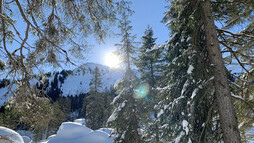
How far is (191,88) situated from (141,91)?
526cm

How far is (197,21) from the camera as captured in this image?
408 cm

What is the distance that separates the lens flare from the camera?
9812 millimetres

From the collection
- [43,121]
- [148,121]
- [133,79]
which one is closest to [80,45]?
[43,121]

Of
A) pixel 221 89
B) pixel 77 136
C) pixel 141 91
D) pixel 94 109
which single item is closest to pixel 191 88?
pixel 221 89

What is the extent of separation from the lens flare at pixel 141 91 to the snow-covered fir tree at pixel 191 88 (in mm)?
3651

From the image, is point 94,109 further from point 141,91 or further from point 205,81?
point 205,81

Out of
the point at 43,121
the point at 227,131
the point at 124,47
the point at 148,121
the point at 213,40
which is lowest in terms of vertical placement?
the point at 148,121

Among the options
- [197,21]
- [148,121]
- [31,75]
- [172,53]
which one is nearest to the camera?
[31,75]

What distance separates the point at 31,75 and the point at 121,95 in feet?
21.9

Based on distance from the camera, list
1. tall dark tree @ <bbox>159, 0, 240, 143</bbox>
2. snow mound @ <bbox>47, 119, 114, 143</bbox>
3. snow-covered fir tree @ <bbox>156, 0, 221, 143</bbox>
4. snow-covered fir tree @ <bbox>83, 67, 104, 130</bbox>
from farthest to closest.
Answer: snow-covered fir tree @ <bbox>83, 67, 104, 130</bbox> < snow mound @ <bbox>47, 119, 114, 143</bbox> < snow-covered fir tree @ <bbox>156, 0, 221, 143</bbox> < tall dark tree @ <bbox>159, 0, 240, 143</bbox>

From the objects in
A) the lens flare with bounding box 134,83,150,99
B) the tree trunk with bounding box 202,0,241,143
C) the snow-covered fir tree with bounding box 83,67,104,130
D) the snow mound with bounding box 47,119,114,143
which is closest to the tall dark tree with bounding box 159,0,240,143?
the tree trunk with bounding box 202,0,241,143

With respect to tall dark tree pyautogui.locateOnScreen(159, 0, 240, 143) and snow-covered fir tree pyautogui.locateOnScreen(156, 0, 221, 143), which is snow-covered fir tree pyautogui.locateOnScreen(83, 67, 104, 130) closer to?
snow-covered fir tree pyautogui.locateOnScreen(156, 0, 221, 143)

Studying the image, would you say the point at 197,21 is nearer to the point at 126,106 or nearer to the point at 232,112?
the point at 232,112

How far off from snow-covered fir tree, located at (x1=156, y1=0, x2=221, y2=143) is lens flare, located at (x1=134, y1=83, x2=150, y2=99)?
365cm
